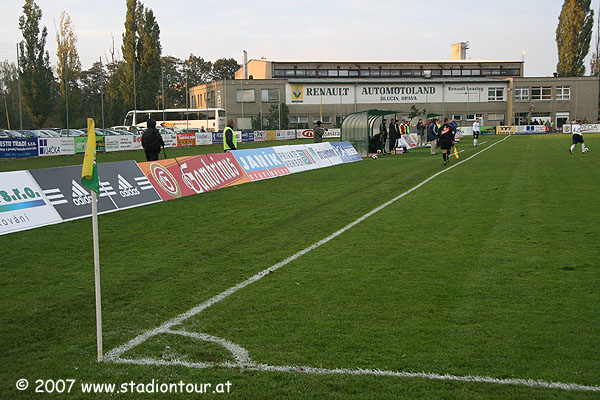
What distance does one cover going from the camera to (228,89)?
76.4 m

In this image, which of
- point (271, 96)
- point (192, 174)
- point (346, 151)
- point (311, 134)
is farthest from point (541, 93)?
point (192, 174)

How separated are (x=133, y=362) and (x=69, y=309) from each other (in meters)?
1.91

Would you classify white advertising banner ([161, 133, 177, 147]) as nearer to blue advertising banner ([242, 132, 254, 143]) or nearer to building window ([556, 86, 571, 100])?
blue advertising banner ([242, 132, 254, 143])

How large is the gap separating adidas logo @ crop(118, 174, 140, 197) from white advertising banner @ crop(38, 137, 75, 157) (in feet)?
73.6

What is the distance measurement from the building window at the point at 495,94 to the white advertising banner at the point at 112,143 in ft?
201

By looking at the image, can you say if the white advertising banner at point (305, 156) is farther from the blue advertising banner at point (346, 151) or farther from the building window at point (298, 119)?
the building window at point (298, 119)

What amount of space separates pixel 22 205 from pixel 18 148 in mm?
23394

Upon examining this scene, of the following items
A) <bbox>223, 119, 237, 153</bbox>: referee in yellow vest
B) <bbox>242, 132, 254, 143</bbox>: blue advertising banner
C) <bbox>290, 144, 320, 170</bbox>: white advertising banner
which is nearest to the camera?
<bbox>223, 119, 237, 153</bbox>: referee in yellow vest

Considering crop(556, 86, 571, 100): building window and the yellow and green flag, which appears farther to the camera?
crop(556, 86, 571, 100): building window

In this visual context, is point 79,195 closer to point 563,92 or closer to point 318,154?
point 318,154

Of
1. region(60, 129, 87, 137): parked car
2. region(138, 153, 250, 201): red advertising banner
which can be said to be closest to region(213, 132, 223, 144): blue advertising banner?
region(60, 129, 87, 137): parked car

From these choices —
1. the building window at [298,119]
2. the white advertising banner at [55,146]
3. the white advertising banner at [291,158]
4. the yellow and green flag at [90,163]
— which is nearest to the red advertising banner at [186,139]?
the white advertising banner at [55,146]

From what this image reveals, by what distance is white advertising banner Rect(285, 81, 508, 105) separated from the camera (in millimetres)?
80375

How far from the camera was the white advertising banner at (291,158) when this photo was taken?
2320 centimetres
